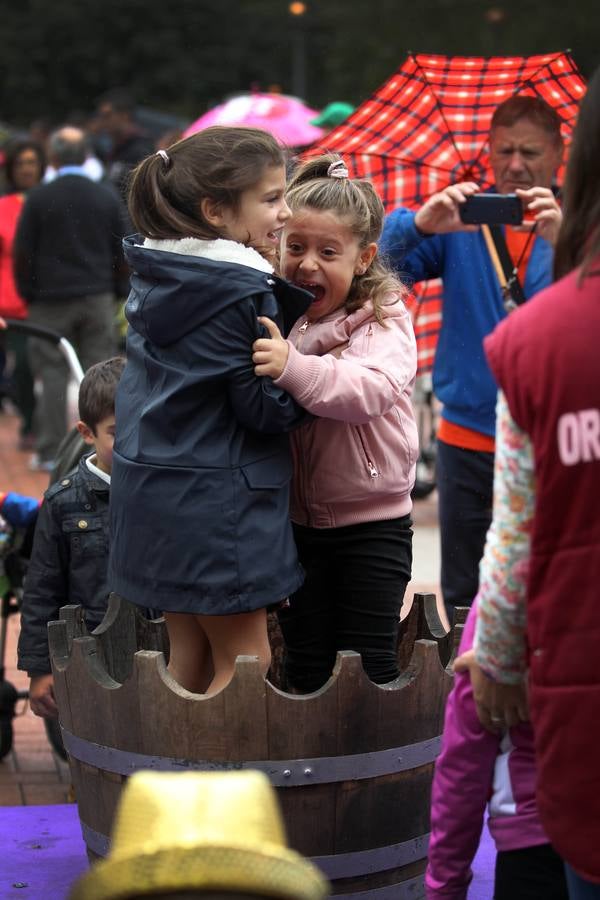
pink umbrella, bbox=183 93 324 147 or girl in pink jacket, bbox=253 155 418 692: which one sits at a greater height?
pink umbrella, bbox=183 93 324 147

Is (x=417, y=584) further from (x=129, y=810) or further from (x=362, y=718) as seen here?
(x=129, y=810)

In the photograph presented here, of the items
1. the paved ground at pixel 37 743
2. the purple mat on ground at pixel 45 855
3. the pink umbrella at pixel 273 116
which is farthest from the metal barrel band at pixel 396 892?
the pink umbrella at pixel 273 116

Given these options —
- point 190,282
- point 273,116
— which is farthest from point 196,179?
point 273,116

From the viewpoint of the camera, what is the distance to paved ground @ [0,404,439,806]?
15.8ft

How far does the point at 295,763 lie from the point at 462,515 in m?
1.83

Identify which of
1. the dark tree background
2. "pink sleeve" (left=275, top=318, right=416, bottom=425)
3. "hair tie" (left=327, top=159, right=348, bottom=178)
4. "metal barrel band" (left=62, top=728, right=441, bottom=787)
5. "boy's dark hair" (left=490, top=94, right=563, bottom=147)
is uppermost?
the dark tree background

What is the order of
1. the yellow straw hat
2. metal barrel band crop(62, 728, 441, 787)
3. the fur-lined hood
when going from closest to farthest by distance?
the yellow straw hat → the fur-lined hood → metal barrel band crop(62, 728, 441, 787)

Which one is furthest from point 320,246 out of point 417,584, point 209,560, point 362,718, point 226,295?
point 417,584

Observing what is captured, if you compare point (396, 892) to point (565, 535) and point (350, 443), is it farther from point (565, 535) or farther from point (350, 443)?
point (565, 535)

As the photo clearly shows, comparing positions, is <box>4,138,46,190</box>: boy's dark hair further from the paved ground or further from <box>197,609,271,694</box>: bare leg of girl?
<box>197,609,271,694</box>: bare leg of girl

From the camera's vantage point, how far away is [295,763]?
3078 millimetres

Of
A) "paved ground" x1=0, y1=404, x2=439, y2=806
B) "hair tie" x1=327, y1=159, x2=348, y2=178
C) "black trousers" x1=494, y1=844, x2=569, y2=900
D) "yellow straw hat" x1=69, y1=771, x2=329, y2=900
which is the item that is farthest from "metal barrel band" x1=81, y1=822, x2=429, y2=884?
"yellow straw hat" x1=69, y1=771, x2=329, y2=900

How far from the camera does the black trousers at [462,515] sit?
4727mm

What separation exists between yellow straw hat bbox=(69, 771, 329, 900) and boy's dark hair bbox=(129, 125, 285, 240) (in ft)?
5.48
